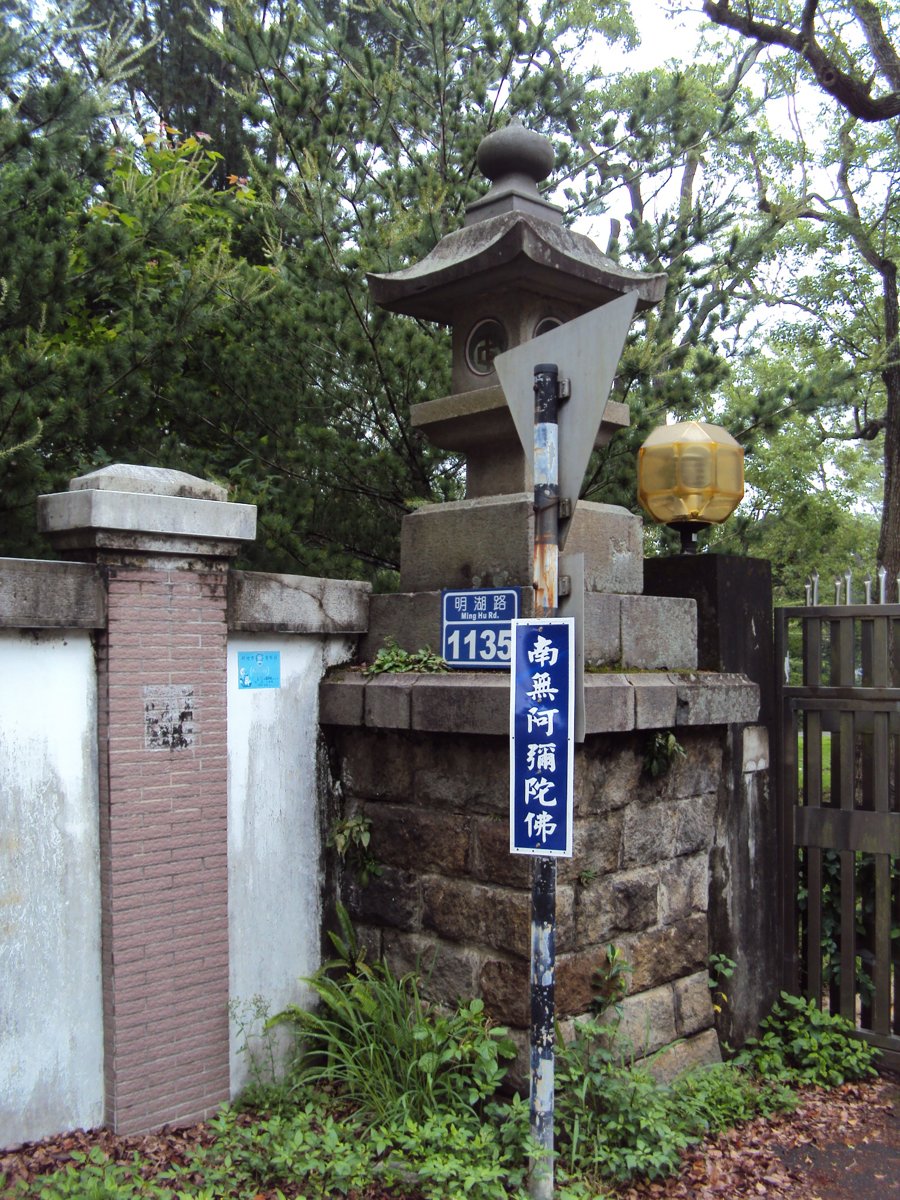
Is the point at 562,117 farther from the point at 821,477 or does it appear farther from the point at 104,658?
the point at 821,477

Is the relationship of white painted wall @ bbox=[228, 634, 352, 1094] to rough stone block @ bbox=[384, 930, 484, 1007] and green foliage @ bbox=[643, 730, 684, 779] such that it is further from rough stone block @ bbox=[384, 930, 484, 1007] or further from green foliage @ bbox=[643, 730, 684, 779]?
green foliage @ bbox=[643, 730, 684, 779]

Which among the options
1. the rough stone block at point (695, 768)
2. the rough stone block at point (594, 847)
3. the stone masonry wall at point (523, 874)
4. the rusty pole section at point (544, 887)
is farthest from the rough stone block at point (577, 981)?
the rough stone block at point (695, 768)

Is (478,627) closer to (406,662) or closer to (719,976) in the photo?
(406,662)

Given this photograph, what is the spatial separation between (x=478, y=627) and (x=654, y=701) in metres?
0.81

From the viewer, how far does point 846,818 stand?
16.9 feet

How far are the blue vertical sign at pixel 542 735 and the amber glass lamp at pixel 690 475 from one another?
207 centimetres

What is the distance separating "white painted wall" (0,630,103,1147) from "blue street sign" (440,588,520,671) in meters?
1.50

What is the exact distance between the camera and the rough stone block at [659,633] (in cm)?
445

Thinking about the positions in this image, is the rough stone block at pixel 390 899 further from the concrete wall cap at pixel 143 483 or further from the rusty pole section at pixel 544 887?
the concrete wall cap at pixel 143 483

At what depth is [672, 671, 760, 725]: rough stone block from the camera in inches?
176

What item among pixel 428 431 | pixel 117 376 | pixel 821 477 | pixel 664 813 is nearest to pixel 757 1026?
pixel 664 813

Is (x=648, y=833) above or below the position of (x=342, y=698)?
below

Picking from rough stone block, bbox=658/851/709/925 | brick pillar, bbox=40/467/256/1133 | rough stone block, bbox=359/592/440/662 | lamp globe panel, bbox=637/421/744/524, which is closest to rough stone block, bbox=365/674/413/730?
rough stone block, bbox=359/592/440/662

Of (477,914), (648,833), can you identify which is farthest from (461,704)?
(648,833)
